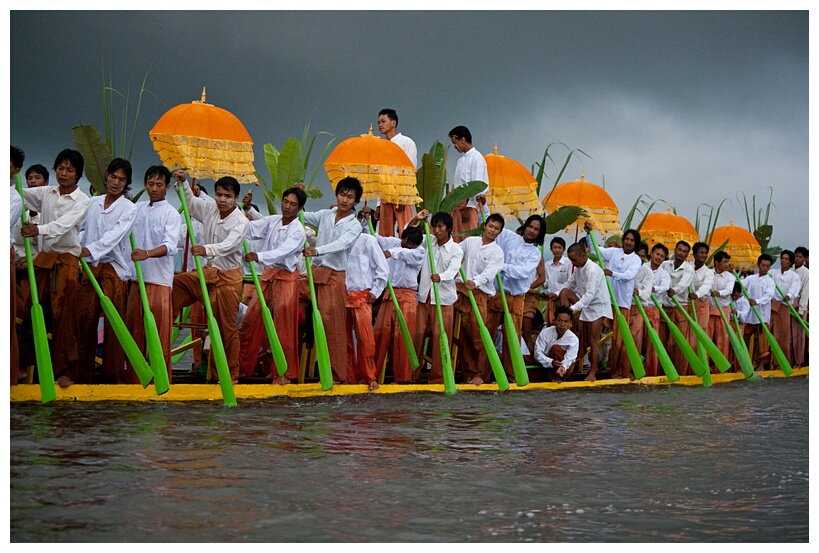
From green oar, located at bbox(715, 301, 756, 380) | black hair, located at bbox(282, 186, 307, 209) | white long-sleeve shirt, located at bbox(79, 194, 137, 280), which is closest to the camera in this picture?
white long-sleeve shirt, located at bbox(79, 194, 137, 280)

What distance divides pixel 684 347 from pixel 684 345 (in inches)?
0.9

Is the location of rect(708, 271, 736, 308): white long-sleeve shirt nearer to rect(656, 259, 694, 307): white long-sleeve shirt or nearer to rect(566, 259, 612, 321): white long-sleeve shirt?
rect(656, 259, 694, 307): white long-sleeve shirt

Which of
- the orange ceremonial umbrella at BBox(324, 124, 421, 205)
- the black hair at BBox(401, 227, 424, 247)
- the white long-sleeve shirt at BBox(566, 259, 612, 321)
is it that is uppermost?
the orange ceremonial umbrella at BBox(324, 124, 421, 205)

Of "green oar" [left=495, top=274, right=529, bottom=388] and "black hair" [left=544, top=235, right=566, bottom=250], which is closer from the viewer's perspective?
"green oar" [left=495, top=274, right=529, bottom=388]

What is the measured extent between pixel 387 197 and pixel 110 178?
8.35ft

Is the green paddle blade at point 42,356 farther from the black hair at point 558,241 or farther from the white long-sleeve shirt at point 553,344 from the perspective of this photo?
the black hair at point 558,241

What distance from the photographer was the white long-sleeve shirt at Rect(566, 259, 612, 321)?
10.3 m

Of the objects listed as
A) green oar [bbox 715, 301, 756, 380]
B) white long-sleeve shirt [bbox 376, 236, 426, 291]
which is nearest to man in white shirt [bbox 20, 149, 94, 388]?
white long-sleeve shirt [bbox 376, 236, 426, 291]

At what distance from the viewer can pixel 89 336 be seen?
7133 millimetres

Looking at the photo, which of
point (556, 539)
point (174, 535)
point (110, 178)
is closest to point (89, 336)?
point (110, 178)

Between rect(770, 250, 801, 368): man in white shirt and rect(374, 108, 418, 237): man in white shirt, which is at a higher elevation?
rect(374, 108, 418, 237): man in white shirt

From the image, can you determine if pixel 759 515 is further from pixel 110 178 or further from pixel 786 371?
pixel 786 371

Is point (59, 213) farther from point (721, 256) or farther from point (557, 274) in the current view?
point (721, 256)

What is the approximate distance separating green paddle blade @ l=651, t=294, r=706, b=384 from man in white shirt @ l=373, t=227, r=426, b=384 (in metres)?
3.31
